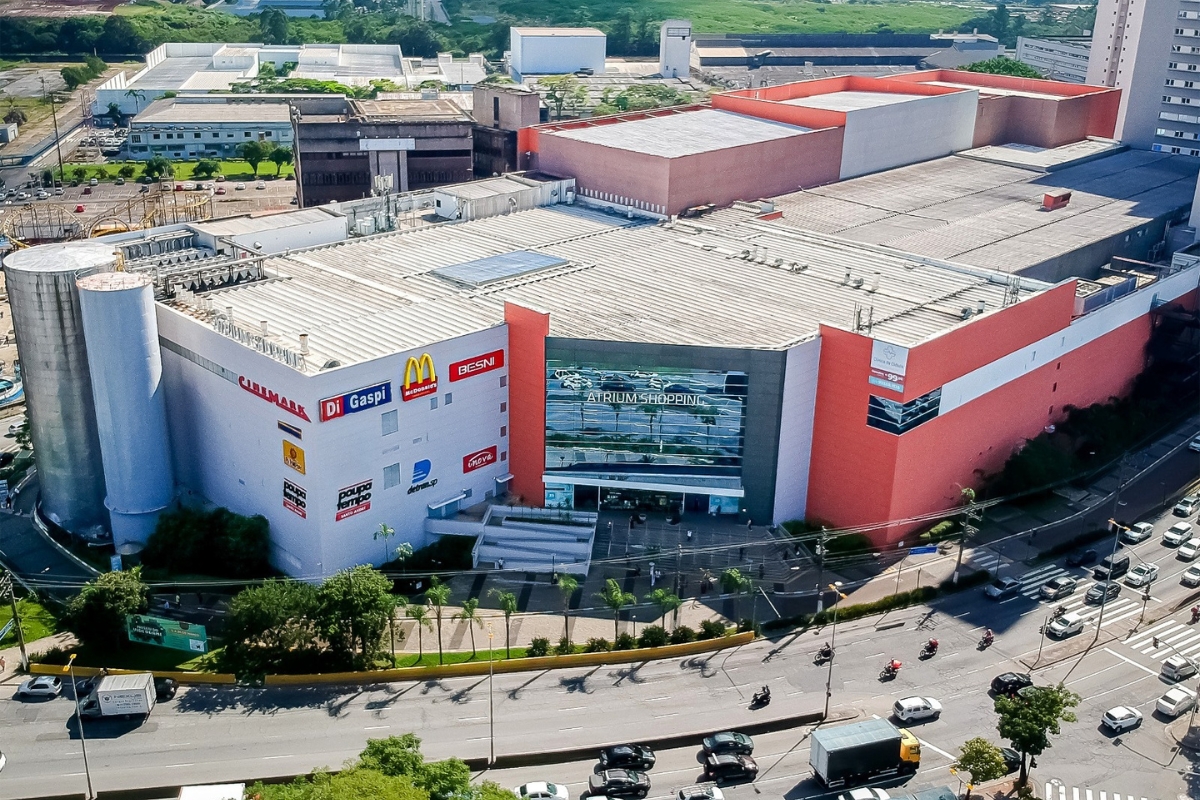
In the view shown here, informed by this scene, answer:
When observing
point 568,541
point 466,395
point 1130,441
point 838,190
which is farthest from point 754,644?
point 838,190

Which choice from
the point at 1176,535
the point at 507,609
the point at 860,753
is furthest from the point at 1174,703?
the point at 507,609

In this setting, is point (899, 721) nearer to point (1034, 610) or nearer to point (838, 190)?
point (1034, 610)

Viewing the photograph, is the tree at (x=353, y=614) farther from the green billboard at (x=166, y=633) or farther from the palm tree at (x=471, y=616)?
the green billboard at (x=166, y=633)

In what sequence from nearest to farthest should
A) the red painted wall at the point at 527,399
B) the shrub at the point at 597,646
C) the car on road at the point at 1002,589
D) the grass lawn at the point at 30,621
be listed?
the shrub at the point at 597,646 < the grass lawn at the point at 30,621 < the car on road at the point at 1002,589 < the red painted wall at the point at 527,399

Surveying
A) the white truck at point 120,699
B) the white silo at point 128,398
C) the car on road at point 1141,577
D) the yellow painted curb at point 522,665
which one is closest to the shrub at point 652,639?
the yellow painted curb at point 522,665

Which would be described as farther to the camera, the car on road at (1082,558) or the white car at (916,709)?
the car on road at (1082,558)

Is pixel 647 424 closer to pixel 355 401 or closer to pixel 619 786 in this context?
pixel 355 401
